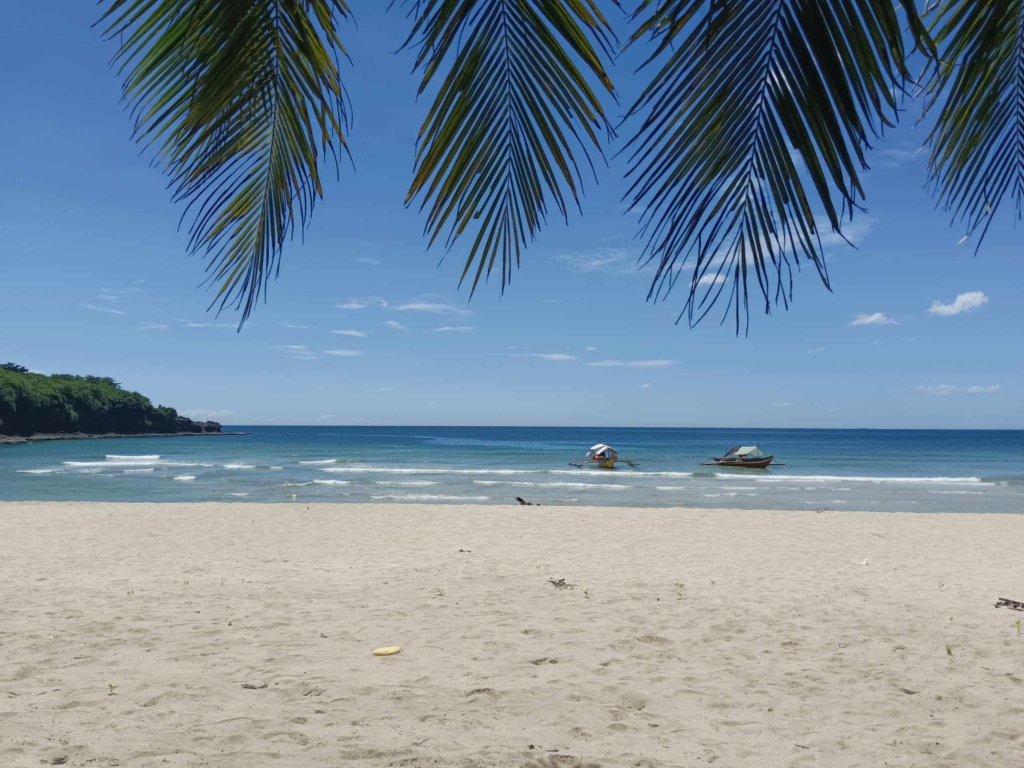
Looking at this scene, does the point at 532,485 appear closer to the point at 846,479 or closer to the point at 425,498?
the point at 425,498

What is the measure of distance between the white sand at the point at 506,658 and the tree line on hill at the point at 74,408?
80.2 m

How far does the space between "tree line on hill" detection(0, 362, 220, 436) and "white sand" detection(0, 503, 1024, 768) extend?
80.2 meters

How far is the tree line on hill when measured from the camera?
7569 cm

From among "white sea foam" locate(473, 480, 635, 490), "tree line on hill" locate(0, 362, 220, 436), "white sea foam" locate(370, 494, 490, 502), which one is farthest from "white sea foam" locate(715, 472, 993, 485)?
"tree line on hill" locate(0, 362, 220, 436)

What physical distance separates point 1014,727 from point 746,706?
1.49 meters

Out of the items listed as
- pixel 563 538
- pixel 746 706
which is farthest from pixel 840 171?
pixel 563 538

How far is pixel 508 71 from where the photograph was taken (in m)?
1.34

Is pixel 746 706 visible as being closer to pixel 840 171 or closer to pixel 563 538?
pixel 840 171

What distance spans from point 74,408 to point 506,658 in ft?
327

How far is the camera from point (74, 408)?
87.4 metres

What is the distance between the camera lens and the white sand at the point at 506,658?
3686mm

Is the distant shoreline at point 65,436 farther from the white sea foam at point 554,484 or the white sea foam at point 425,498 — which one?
the white sea foam at point 425,498

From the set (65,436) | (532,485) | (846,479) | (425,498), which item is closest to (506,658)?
(425,498)

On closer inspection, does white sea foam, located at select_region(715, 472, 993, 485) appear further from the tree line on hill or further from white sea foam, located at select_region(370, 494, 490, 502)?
the tree line on hill
